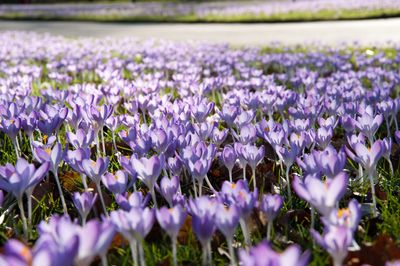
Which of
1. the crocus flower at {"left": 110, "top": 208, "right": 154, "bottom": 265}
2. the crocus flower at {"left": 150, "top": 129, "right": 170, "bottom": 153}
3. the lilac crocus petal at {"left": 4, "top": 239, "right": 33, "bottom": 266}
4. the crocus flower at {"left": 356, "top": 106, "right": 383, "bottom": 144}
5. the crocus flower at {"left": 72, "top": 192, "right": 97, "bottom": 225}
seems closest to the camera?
the lilac crocus petal at {"left": 4, "top": 239, "right": 33, "bottom": 266}

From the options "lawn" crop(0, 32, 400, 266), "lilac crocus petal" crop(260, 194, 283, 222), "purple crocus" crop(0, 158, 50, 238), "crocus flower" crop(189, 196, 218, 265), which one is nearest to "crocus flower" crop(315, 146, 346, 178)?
"lawn" crop(0, 32, 400, 266)

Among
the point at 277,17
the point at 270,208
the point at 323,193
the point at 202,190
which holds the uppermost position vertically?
the point at 323,193

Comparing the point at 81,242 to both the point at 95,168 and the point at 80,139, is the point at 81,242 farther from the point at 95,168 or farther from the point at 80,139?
the point at 80,139

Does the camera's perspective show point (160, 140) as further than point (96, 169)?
Yes

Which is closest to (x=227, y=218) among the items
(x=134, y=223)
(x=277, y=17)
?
(x=134, y=223)

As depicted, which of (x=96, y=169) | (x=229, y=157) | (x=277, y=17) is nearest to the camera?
(x=96, y=169)

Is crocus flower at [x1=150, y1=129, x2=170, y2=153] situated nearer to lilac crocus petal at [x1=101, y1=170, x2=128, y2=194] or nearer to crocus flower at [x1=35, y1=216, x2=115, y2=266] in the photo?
lilac crocus petal at [x1=101, y1=170, x2=128, y2=194]

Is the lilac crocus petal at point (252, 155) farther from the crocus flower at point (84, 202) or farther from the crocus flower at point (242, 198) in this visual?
the crocus flower at point (84, 202)

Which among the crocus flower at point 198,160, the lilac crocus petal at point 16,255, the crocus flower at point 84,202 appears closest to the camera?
the lilac crocus petal at point 16,255

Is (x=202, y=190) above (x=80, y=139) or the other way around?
the other way around

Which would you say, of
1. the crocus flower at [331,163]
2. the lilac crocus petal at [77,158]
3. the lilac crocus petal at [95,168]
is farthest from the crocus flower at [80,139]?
the crocus flower at [331,163]

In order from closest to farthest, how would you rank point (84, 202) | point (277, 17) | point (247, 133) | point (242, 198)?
1. point (242, 198)
2. point (84, 202)
3. point (247, 133)
4. point (277, 17)

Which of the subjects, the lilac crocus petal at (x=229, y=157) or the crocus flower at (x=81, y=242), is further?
the lilac crocus petal at (x=229, y=157)

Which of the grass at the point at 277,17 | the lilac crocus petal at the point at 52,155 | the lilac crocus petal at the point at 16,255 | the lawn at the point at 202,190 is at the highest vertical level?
the lilac crocus petal at the point at 16,255
